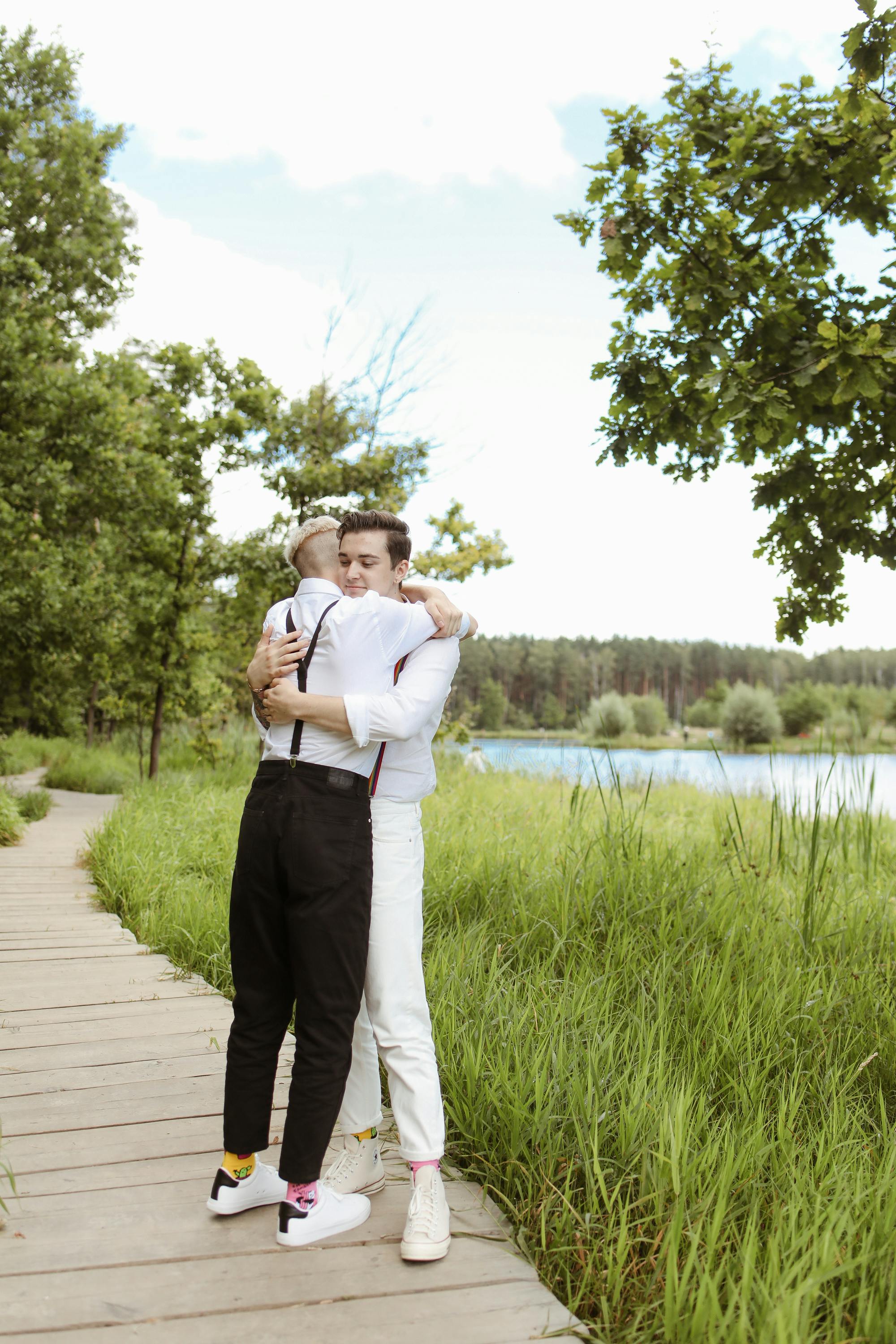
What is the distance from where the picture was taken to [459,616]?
221cm

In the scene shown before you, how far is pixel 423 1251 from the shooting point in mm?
1908

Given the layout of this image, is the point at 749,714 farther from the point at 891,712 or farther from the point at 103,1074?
the point at 103,1074

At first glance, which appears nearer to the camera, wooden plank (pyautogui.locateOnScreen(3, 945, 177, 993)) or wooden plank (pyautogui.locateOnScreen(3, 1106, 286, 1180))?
wooden plank (pyautogui.locateOnScreen(3, 1106, 286, 1180))

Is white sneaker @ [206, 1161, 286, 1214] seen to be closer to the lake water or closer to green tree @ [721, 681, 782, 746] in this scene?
the lake water

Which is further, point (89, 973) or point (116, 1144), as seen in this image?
point (89, 973)

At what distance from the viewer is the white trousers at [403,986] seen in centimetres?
203

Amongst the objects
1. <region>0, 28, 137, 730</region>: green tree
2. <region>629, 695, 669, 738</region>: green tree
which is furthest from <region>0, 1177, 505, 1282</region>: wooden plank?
<region>629, 695, 669, 738</region>: green tree

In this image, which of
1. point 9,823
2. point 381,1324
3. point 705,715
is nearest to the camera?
point 381,1324

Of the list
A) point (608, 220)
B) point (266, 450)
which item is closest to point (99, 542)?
point (266, 450)

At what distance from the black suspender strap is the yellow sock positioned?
91cm

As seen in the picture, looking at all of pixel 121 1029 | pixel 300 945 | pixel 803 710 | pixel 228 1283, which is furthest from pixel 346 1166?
pixel 803 710

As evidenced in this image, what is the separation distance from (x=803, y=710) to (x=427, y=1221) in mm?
7183

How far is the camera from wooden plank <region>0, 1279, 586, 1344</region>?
1665mm

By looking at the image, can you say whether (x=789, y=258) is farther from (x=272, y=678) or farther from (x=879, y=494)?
(x=272, y=678)
